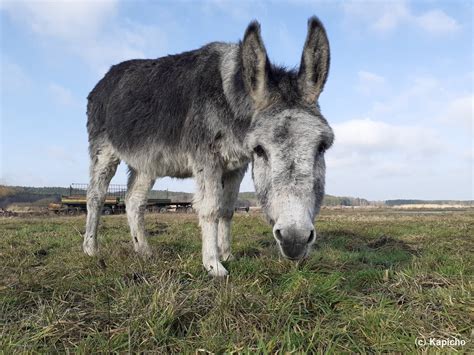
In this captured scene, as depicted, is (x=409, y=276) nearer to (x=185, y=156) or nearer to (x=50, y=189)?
(x=185, y=156)

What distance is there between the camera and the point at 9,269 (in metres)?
4.73

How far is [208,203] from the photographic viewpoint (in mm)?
4559

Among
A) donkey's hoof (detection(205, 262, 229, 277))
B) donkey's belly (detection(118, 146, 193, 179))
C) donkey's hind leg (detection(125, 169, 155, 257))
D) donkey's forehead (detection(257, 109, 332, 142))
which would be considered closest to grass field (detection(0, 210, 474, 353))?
donkey's hoof (detection(205, 262, 229, 277))

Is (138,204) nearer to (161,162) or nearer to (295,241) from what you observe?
(161,162)

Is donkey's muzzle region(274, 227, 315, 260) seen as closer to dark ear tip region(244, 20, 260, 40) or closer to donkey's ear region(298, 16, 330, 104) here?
donkey's ear region(298, 16, 330, 104)

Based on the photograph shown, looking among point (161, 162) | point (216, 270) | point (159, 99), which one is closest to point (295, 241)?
point (216, 270)

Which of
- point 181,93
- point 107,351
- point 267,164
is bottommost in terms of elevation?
point 107,351

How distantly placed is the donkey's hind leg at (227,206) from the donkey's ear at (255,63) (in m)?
1.56

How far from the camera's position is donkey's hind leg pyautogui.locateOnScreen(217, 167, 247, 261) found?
17.5 feet

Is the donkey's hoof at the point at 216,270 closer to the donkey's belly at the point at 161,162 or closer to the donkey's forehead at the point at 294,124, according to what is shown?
the donkey's belly at the point at 161,162

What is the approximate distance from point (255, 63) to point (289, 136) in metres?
1.02

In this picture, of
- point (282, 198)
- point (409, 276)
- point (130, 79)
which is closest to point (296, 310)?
point (282, 198)

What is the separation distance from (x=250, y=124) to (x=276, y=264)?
5.27 ft

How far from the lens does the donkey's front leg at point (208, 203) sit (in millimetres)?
4438
